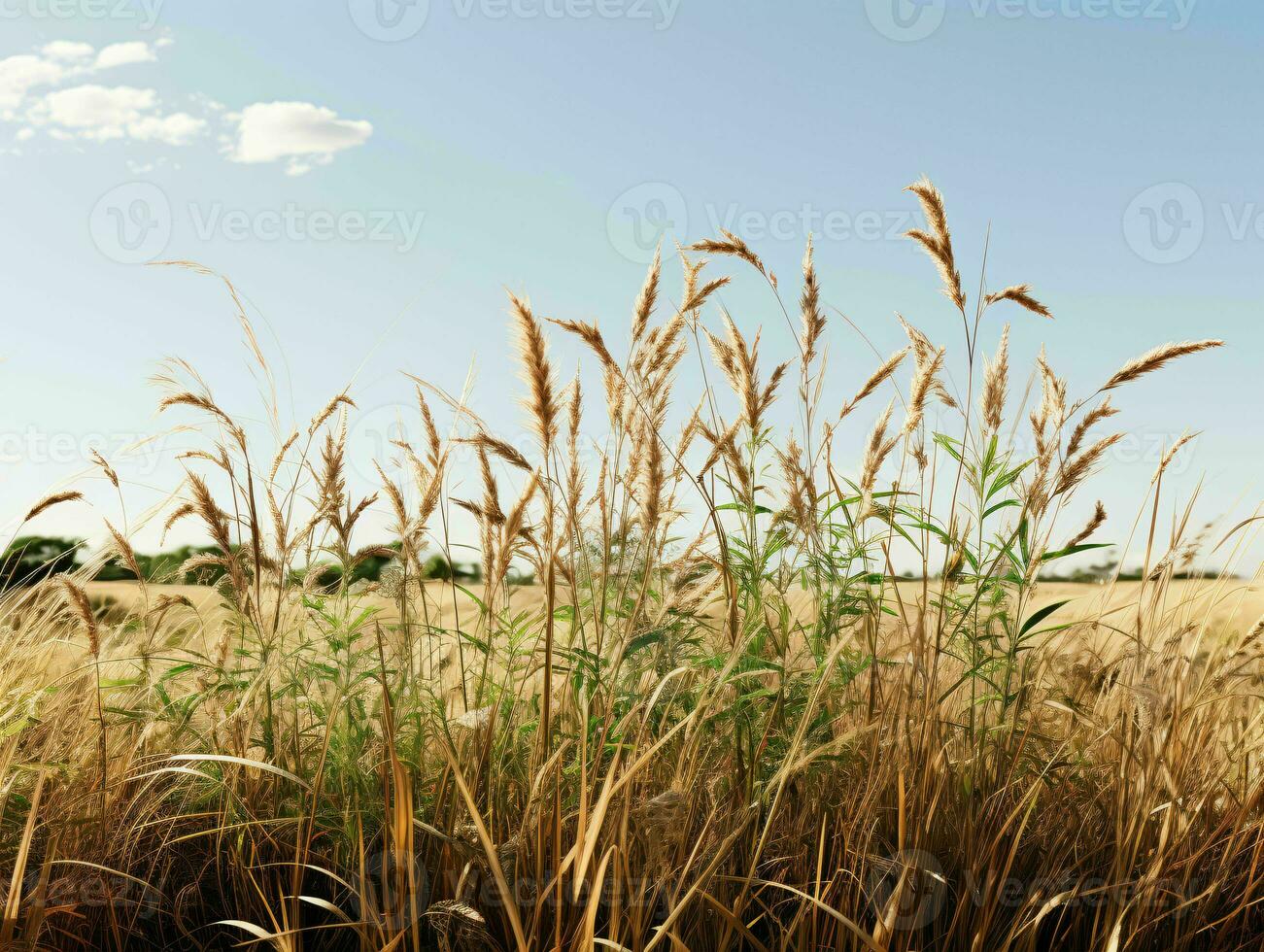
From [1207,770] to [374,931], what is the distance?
2.33m

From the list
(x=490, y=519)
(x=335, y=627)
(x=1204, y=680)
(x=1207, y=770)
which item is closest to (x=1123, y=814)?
(x=1204, y=680)

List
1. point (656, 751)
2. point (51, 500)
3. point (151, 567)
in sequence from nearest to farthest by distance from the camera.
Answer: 1. point (656, 751)
2. point (51, 500)
3. point (151, 567)

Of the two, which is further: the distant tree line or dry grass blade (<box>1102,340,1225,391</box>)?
the distant tree line

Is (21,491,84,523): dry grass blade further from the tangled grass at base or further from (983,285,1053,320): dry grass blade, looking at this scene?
(983,285,1053,320): dry grass blade

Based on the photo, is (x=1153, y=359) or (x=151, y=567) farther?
(x=151, y=567)

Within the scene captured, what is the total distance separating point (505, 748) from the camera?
2.34 m

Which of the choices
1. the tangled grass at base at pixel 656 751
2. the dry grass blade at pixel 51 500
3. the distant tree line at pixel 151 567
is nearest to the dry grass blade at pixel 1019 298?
the tangled grass at base at pixel 656 751

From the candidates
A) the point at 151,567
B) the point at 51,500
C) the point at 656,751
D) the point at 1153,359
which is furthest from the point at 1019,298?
the point at 151,567

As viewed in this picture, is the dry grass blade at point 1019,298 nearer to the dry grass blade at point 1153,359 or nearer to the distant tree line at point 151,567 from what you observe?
the dry grass blade at point 1153,359

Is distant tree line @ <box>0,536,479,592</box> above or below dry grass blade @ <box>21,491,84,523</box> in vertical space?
below

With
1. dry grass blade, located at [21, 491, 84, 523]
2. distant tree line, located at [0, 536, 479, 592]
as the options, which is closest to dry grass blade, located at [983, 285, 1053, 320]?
distant tree line, located at [0, 536, 479, 592]

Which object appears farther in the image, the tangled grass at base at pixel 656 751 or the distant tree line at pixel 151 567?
the distant tree line at pixel 151 567

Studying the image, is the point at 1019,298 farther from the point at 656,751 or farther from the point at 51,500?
the point at 51,500

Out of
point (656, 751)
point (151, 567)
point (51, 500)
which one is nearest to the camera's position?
point (656, 751)
